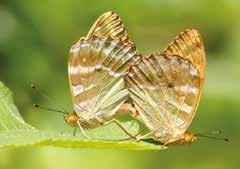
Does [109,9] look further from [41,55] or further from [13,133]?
[13,133]

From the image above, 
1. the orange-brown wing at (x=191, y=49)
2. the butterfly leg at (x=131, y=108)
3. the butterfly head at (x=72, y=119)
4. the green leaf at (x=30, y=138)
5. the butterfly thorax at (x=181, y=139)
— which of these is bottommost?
the butterfly thorax at (x=181, y=139)

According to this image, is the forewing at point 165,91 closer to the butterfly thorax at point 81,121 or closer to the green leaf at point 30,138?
the butterfly thorax at point 81,121

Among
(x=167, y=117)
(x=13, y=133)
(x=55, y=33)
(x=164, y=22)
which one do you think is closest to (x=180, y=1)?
(x=164, y=22)

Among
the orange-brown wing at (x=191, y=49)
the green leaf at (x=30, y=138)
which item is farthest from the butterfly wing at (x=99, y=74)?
the green leaf at (x=30, y=138)

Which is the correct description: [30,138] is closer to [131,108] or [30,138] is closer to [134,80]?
[134,80]

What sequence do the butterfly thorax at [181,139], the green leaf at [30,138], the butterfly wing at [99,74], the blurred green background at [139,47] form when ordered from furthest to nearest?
the blurred green background at [139,47] < the butterfly thorax at [181,139] < the butterfly wing at [99,74] < the green leaf at [30,138]

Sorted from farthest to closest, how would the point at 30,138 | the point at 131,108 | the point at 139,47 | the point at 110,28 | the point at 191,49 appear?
the point at 139,47 → the point at 131,108 → the point at 110,28 → the point at 191,49 → the point at 30,138

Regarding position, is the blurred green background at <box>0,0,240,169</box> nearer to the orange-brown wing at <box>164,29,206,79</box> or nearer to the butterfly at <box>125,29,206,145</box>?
the butterfly at <box>125,29,206,145</box>

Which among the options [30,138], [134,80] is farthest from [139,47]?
[30,138]
